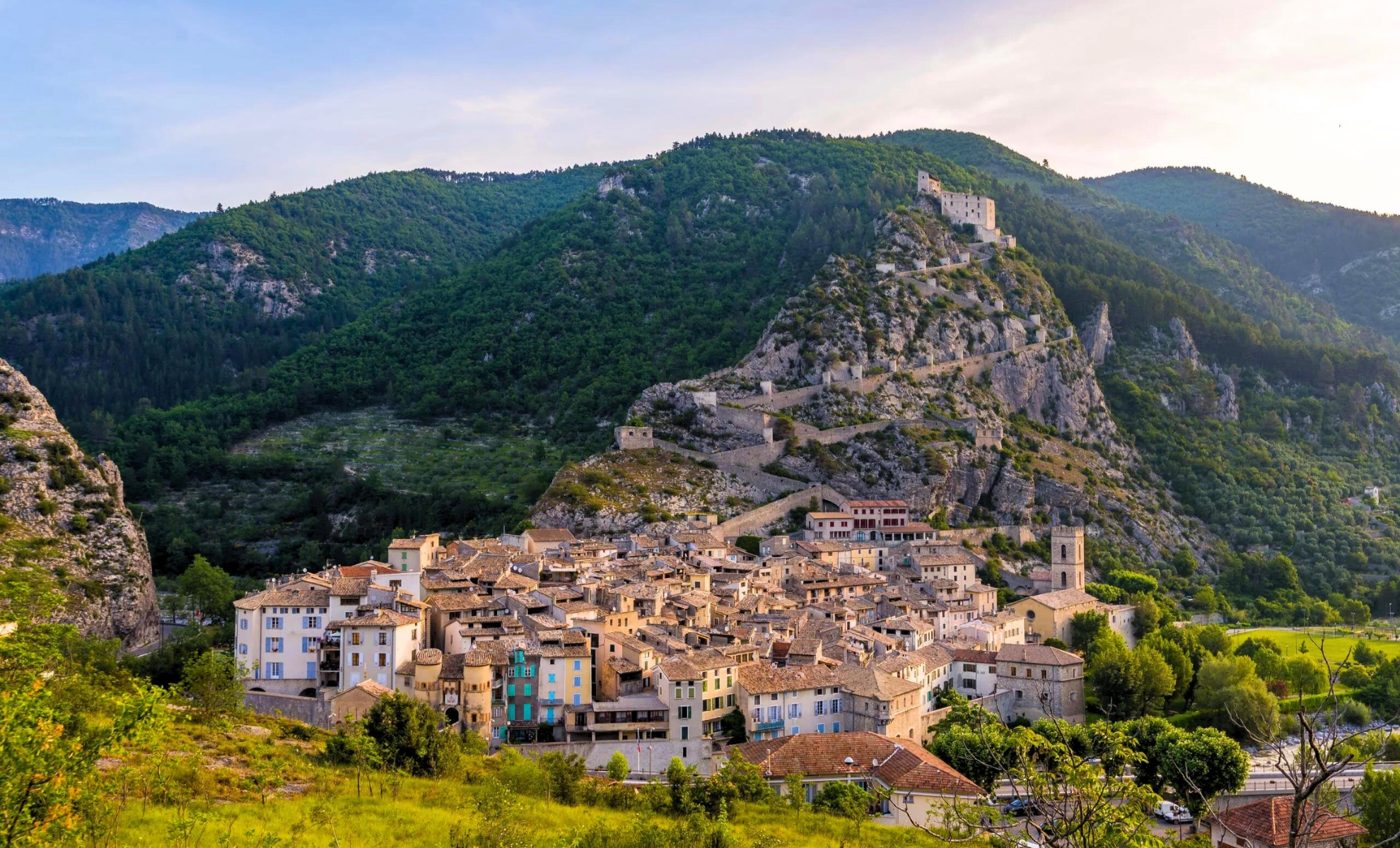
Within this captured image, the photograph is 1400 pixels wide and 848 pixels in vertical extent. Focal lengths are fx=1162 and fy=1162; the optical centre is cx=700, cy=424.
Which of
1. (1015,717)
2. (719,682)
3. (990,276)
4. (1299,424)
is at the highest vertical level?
(990,276)

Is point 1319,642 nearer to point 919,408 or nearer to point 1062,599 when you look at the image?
point 1062,599

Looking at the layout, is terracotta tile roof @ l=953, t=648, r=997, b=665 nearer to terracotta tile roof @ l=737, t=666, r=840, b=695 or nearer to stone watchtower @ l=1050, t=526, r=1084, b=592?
terracotta tile roof @ l=737, t=666, r=840, b=695

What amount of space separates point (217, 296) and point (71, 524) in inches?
3497

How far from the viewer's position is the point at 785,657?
40.9 metres

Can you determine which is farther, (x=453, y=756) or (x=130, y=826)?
(x=453, y=756)

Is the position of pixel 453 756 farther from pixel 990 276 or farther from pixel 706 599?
pixel 990 276

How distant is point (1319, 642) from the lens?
55938 mm

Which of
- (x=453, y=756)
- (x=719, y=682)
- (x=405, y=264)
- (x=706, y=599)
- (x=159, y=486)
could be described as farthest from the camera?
(x=405, y=264)

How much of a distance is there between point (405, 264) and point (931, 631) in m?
124

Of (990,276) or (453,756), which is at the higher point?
(990,276)

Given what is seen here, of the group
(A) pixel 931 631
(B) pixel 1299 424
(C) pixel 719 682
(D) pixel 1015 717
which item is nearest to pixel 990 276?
(B) pixel 1299 424

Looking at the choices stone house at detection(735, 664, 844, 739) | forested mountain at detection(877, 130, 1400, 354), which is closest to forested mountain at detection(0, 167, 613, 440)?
stone house at detection(735, 664, 844, 739)

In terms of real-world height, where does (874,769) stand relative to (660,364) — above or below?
below

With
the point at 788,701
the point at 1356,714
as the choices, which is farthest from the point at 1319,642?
the point at 788,701
